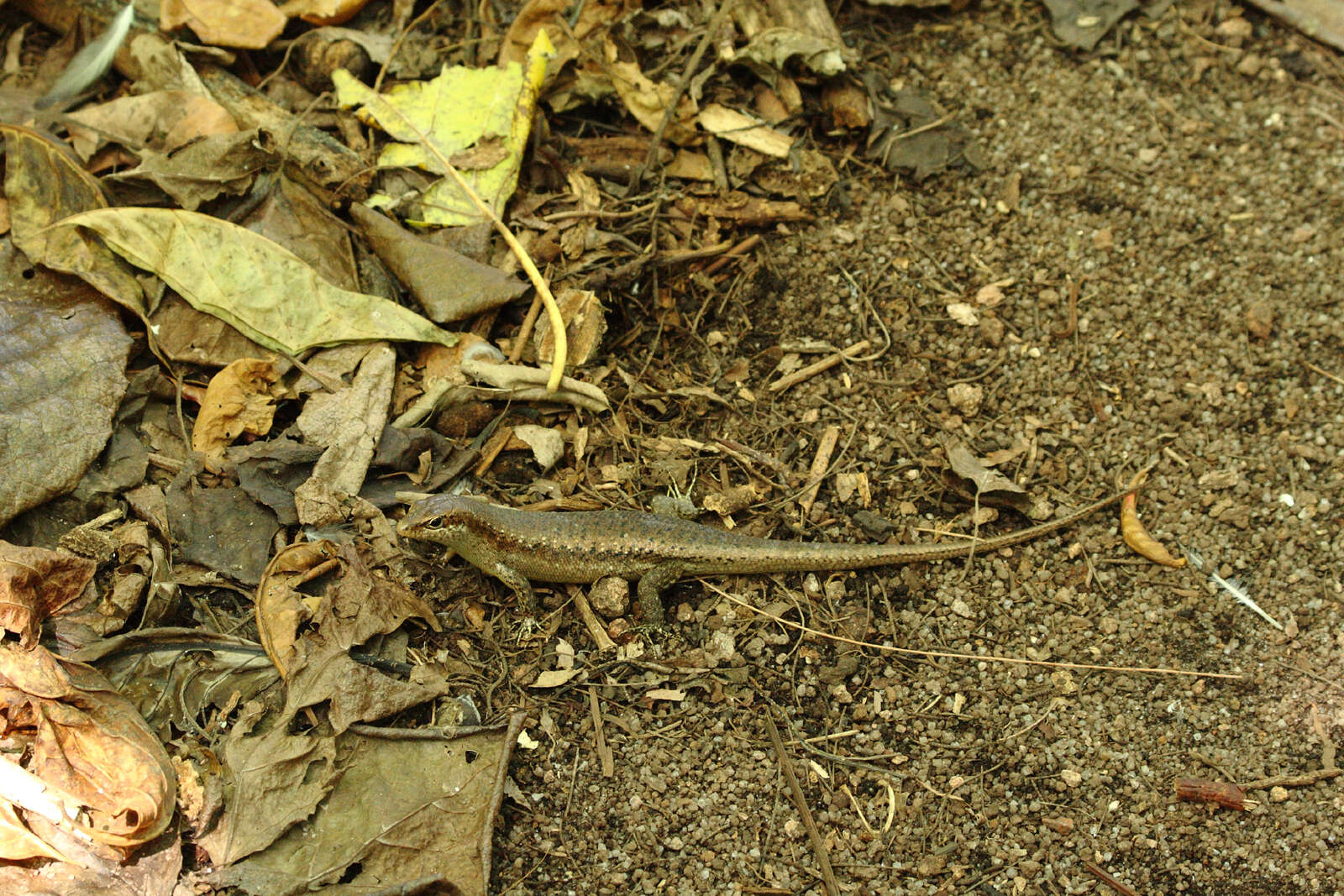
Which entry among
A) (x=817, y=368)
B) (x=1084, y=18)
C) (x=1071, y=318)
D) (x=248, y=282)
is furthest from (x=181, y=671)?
(x=1084, y=18)

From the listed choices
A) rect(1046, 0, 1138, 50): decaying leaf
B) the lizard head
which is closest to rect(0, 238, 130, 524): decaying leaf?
the lizard head

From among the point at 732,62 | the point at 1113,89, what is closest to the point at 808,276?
the point at 732,62

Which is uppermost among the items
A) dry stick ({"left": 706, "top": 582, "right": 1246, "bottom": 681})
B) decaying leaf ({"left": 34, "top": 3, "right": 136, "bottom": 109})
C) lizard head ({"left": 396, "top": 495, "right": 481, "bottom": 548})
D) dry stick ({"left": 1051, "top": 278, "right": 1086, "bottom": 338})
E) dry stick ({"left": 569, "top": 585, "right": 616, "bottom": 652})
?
decaying leaf ({"left": 34, "top": 3, "right": 136, "bottom": 109})

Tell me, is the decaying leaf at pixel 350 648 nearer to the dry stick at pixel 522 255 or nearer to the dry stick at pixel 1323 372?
the dry stick at pixel 522 255

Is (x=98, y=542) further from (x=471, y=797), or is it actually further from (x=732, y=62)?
(x=732, y=62)

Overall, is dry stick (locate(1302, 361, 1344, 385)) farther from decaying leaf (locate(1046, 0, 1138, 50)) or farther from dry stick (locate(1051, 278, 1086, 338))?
decaying leaf (locate(1046, 0, 1138, 50))
